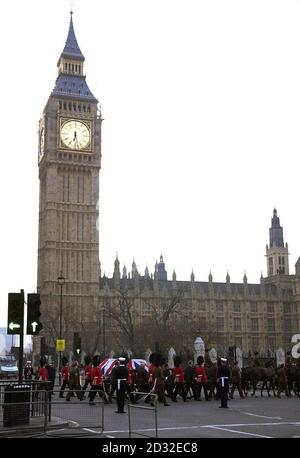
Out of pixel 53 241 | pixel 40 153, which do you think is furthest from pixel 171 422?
pixel 40 153

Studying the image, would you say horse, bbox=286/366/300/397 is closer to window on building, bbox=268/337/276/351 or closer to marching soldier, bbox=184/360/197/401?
marching soldier, bbox=184/360/197/401

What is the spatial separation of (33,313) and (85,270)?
3070 inches

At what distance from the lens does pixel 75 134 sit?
96562mm

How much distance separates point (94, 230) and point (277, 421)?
80004mm

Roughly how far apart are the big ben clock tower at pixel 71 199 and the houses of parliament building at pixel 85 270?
0.15 metres

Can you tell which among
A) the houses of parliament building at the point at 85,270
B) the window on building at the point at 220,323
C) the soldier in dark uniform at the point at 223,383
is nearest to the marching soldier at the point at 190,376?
the soldier in dark uniform at the point at 223,383

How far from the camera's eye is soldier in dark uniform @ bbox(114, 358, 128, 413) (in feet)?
62.1

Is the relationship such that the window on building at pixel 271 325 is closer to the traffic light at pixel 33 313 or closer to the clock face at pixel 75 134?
the clock face at pixel 75 134

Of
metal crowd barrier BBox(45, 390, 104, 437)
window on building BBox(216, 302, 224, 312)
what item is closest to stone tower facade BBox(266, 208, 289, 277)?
window on building BBox(216, 302, 224, 312)

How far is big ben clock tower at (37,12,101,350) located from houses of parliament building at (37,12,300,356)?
0.49ft

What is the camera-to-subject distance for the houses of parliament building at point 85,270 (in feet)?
→ 292

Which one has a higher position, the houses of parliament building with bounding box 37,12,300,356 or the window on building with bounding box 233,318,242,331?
the houses of parliament building with bounding box 37,12,300,356
